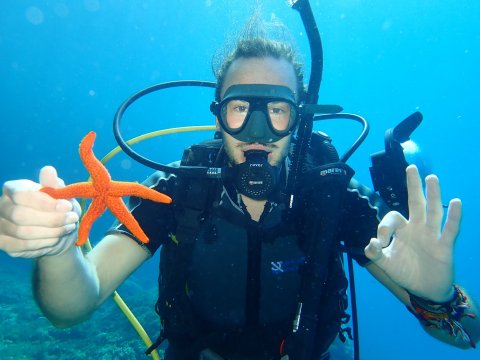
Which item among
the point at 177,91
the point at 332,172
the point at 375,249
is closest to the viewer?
the point at 375,249

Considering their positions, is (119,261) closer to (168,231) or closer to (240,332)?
(168,231)

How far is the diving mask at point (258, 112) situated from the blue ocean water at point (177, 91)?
25899mm

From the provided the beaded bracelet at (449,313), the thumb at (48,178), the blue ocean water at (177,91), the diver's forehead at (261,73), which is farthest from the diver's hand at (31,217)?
the blue ocean water at (177,91)

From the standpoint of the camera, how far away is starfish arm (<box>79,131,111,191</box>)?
5.69ft

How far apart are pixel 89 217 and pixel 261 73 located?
235cm

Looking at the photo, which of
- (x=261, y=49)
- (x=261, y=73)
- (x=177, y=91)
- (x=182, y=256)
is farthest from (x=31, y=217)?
(x=177, y=91)

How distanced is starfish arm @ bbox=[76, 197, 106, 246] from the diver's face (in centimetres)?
166

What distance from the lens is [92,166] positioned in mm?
1770

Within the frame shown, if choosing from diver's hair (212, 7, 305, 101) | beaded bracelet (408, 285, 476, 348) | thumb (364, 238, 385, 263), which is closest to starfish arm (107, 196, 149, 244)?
thumb (364, 238, 385, 263)

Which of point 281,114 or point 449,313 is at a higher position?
point 281,114

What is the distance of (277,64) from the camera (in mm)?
3426

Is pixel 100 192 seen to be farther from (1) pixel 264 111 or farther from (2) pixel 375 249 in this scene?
(1) pixel 264 111

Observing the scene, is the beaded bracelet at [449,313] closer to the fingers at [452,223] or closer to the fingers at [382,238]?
the fingers at [452,223]

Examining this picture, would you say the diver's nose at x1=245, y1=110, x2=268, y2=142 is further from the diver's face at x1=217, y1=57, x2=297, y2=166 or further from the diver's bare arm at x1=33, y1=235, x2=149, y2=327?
the diver's bare arm at x1=33, y1=235, x2=149, y2=327
